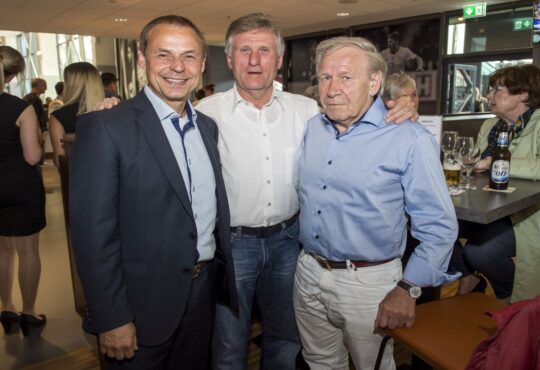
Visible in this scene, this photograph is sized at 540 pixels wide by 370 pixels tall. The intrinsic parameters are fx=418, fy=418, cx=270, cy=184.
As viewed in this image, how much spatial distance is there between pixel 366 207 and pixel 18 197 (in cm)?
235

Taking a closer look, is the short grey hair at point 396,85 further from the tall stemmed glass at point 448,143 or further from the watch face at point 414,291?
the watch face at point 414,291

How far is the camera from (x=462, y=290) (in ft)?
8.95

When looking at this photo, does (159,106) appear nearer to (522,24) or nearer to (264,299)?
(264,299)

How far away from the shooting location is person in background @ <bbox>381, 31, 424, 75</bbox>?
9.04 metres

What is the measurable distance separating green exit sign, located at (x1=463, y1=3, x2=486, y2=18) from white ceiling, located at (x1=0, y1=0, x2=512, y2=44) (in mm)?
151

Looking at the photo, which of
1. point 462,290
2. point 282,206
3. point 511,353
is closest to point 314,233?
point 282,206

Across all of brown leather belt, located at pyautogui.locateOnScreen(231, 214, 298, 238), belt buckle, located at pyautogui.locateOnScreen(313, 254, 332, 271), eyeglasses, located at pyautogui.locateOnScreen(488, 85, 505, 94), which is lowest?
belt buckle, located at pyautogui.locateOnScreen(313, 254, 332, 271)

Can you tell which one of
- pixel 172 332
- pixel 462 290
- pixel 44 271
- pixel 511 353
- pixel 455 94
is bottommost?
pixel 44 271

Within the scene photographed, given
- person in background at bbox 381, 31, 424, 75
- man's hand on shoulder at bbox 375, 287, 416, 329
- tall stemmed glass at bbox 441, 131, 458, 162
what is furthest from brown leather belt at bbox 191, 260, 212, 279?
person in background at bbox 381, 31, 424, 75

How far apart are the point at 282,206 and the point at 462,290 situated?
158cm

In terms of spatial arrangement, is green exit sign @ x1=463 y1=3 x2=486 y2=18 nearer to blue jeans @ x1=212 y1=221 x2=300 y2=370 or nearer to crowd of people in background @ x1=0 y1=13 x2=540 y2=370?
crowd of people in background @ x1=0 y1=13 x2=540 y2=370

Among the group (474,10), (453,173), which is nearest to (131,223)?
(453,173)

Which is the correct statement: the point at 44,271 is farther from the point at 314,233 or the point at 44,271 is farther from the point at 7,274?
the point at 314,233

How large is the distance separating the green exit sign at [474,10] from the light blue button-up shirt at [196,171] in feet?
25.9
